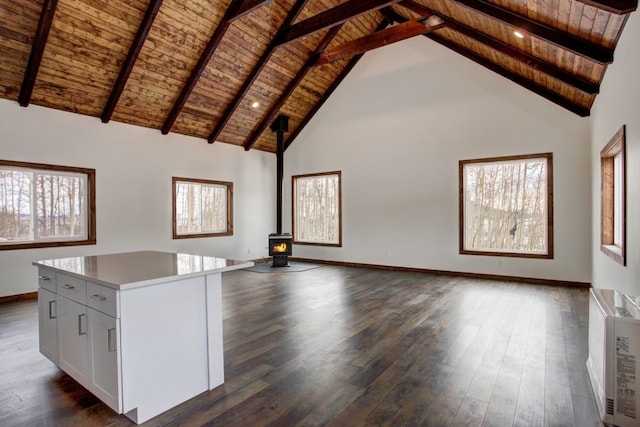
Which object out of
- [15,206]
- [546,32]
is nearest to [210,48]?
[15,206]

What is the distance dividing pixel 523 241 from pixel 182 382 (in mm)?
5904

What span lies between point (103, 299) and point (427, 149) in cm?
617

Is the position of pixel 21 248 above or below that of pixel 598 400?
above

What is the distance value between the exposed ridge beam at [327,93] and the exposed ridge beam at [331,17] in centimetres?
235

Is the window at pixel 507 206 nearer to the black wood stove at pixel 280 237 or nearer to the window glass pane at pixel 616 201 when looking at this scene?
the window glass pane at pixel 616 201

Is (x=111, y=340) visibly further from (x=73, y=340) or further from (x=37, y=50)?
(x=37, y=50)

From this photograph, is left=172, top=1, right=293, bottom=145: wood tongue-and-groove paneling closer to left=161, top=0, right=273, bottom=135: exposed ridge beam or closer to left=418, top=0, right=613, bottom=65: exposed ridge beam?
left=161, top=0, right=273, bottom=135: exposed ridge beam

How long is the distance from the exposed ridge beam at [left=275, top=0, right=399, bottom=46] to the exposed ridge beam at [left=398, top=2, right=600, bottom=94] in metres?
1.30

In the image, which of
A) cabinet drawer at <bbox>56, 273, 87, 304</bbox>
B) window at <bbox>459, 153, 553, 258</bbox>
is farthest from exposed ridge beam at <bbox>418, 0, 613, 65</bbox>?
cabinet drawer at <bbox>56, 273, 87, 304</bbox>

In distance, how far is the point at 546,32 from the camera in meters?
3.96

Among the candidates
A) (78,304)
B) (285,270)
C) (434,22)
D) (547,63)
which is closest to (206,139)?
(285,270)

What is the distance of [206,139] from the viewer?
757cm

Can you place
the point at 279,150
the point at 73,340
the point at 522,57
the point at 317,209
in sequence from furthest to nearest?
1. the point at 317,209
2. the point at 279,150
3. the point at 522,57
4. the point at 73,340

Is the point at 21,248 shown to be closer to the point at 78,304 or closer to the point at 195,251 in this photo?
the point at 195,251
